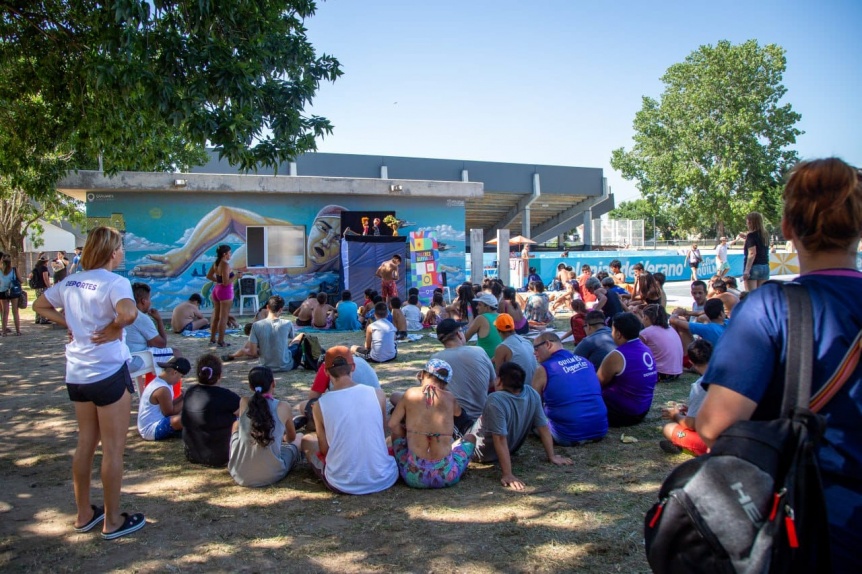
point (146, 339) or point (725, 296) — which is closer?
point (146, 339)

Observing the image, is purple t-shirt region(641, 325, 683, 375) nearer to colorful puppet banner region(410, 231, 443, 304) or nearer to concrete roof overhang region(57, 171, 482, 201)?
colorful puppet banner region(410, 231, 443, 304)

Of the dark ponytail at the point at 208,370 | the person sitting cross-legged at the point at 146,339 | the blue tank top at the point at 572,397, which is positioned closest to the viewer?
the dark ponytail at the point at 208,370

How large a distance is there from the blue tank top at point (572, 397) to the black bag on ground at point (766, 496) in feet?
13.0

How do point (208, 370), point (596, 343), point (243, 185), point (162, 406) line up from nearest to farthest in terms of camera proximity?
point (208, 370) < point (162, 406) < point (596, 343) < point (243, 185)

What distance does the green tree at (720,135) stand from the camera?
137 feet

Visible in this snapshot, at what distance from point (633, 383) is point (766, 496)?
4.66m

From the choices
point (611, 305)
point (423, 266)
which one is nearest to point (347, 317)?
point (423, 266)

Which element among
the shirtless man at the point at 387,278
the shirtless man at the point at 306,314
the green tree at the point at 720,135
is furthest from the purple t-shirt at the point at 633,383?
the green tree at the point at 720,135

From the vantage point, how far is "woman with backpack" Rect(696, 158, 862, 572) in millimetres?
1401

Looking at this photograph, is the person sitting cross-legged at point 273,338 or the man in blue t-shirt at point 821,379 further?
the person sitting cross-legged at point 273,338

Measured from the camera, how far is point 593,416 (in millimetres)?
5430

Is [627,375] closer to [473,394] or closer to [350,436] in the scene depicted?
[473,394]

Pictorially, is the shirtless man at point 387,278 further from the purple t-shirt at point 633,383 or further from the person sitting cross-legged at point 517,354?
the purple t-shirt at point 633,383

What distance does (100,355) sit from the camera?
11.6 ft
